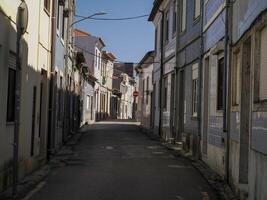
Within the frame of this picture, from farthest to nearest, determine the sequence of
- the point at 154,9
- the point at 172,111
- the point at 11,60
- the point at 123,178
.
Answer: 1. the point at 154,9
2. the point at 172,111
3. the point at 123,178
4. the point at 11,60

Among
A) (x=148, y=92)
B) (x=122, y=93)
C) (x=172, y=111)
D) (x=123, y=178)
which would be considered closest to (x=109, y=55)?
(x=122, y=93)

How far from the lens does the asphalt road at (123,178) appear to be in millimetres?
11438

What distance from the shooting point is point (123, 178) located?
46.0 feet

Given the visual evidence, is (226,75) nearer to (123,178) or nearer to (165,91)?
(123,178)

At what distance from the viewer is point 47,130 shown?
59.4 feet

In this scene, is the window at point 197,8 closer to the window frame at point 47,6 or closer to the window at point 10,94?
the window frame at point 47,6

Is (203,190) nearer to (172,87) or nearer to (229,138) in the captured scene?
(229,138)

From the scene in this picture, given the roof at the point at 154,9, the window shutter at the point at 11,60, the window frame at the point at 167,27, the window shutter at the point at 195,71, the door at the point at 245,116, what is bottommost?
the door at the point at 245,116

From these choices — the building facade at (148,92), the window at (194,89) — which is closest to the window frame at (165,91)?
the building facade at (148,92)

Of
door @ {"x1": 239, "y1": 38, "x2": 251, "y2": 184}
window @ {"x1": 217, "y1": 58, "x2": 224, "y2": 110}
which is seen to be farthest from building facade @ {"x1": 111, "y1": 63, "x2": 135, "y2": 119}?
door @ {"x1": 239, "y1": 38, "x2": 251, "y2": 184}

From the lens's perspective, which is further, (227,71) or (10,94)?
(227,71)

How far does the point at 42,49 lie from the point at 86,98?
2972 cm

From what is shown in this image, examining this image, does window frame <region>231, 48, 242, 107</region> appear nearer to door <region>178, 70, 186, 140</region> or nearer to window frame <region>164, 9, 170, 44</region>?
door <region>178, 70, 186, 140</region>

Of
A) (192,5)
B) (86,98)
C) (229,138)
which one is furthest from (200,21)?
(86,98)
